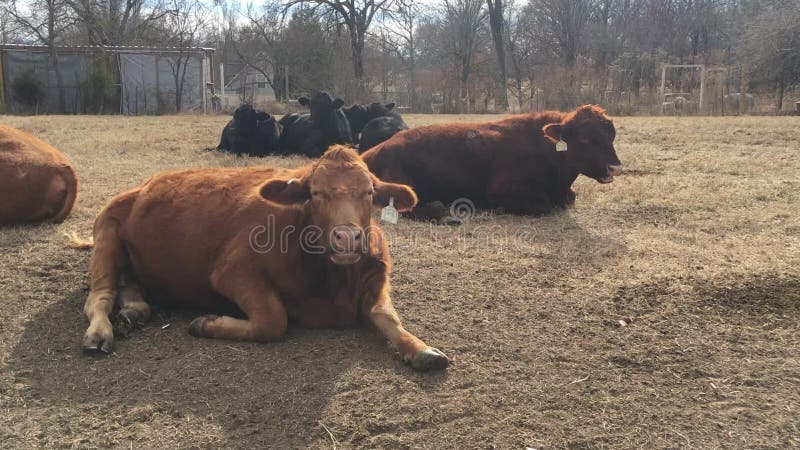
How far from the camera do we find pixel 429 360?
318 cm

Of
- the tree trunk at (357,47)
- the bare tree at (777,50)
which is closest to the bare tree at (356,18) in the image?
the tree trunk at (357,47)

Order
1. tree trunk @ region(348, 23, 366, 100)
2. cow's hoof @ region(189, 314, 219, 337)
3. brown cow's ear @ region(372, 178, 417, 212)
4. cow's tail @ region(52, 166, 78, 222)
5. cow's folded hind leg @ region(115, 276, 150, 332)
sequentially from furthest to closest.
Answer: tree trunk @ region(348, 23, 366, 100) → cow's tail @ region(52, 166, 78, 222) → brown cow's ear @ region(372, 178, 417, 212) → cow's folded hind leg @ region(115, 276, 150, 332) → cow's hoof @ region(189, 314, 219, 337)

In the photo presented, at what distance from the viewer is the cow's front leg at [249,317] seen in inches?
137

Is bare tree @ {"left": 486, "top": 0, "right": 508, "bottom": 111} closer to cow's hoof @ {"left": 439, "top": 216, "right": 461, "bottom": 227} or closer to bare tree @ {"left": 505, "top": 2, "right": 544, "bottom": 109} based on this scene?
bare tree @ {"left": 505, "top": 2, "right": 544, "bottom": 109}

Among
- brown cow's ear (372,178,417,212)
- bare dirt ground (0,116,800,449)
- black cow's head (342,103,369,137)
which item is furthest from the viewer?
black cow's head (342,103,369,137)

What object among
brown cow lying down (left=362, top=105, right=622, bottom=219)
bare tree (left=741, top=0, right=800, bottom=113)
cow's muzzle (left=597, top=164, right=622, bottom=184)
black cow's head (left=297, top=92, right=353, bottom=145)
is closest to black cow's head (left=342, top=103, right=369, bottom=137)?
black cow's head (left=297, top=92, right=353, bottom=145)

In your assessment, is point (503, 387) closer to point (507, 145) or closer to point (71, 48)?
point (507, 145)

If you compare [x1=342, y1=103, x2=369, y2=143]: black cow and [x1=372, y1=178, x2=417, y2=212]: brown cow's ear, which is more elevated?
[x1=342, y1=103, x2=369, y2=143]: black cow

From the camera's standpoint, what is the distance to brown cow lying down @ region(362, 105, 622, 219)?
284 inches

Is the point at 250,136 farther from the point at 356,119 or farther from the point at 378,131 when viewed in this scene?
the point at 378,131

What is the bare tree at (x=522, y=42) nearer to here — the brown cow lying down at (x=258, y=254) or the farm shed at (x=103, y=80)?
the farm shed at (x=103, y=80)

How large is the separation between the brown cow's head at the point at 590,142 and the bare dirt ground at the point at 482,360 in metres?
1.34

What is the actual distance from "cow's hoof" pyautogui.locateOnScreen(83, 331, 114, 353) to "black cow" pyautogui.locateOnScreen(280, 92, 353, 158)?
9.03 meters

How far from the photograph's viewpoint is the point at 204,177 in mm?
4422
